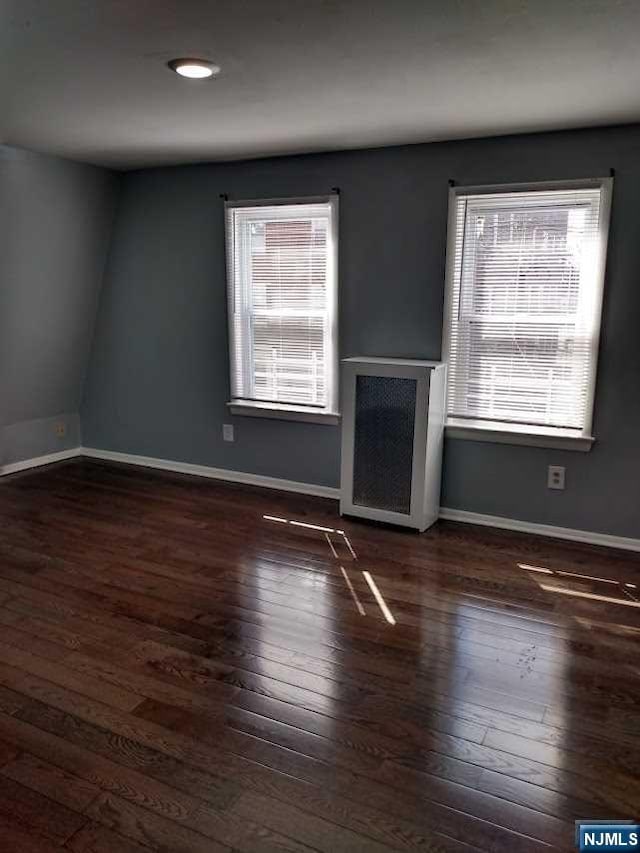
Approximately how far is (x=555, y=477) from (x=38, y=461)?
12.2ft

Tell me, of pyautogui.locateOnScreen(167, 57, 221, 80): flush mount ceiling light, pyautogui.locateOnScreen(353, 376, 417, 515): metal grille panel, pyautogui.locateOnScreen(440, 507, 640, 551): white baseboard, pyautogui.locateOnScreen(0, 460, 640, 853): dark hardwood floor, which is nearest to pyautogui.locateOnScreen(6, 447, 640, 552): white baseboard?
pyautogui.locateOnScreen(440, 507, 640, 551): white baseboard

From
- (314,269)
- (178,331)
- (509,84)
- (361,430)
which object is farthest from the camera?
(178,331)

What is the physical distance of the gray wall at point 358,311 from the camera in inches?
131

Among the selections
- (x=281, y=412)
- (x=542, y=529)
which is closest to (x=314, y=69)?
(x=281, y=412)

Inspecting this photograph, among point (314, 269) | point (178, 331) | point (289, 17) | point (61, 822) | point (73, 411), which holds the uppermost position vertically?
point (289, 17)

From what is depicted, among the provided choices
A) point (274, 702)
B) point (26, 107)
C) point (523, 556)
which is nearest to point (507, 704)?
point (274, 702)

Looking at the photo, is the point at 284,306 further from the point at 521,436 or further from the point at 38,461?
the point at 38,461

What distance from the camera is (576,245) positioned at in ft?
10.9

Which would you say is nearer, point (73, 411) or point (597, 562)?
point (597, 562)

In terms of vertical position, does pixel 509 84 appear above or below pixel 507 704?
above

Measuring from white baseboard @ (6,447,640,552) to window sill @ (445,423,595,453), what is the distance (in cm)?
47

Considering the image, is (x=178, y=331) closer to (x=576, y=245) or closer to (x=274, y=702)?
(x=576, y=245)

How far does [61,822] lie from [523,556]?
245 cm

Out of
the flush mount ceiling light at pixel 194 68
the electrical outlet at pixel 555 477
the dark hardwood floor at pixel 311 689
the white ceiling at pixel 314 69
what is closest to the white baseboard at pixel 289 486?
the dark hardwood floor at pixel 311 689
